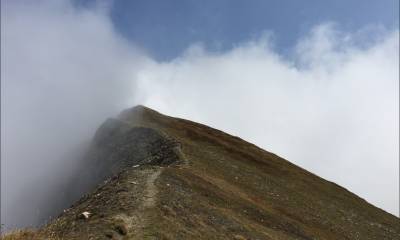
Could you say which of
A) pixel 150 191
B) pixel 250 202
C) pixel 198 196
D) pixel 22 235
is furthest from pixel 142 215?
pixel 250 202

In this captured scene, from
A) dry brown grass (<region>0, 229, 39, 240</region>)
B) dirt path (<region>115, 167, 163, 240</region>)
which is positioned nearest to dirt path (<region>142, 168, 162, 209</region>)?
dirt path (<region>115, 167, 163, 240</region>)

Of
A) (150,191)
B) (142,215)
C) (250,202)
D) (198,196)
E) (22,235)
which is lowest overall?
(22,235)

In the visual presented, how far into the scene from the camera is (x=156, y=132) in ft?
189

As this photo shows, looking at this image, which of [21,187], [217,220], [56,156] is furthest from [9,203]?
[217,220]

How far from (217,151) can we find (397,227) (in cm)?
2142

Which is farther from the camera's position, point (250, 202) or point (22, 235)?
point (250, 202)

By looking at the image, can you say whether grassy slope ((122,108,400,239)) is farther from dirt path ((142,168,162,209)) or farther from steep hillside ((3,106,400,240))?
dirt path ((142,168,162,209))

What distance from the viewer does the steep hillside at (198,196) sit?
78.5 feet

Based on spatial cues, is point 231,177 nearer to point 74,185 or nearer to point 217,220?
point 217,220

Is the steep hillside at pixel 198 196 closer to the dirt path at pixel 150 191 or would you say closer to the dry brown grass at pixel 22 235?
the dirt path at pixel 150 191

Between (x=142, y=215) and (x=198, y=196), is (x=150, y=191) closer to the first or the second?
(x=198, y=196)

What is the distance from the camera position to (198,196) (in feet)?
105

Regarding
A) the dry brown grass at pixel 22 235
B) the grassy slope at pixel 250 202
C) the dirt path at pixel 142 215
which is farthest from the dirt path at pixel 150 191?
the dry brown grass at pixel 22 235

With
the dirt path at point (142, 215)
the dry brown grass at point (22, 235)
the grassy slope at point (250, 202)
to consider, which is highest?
the grassy slope at point (250, 202)
